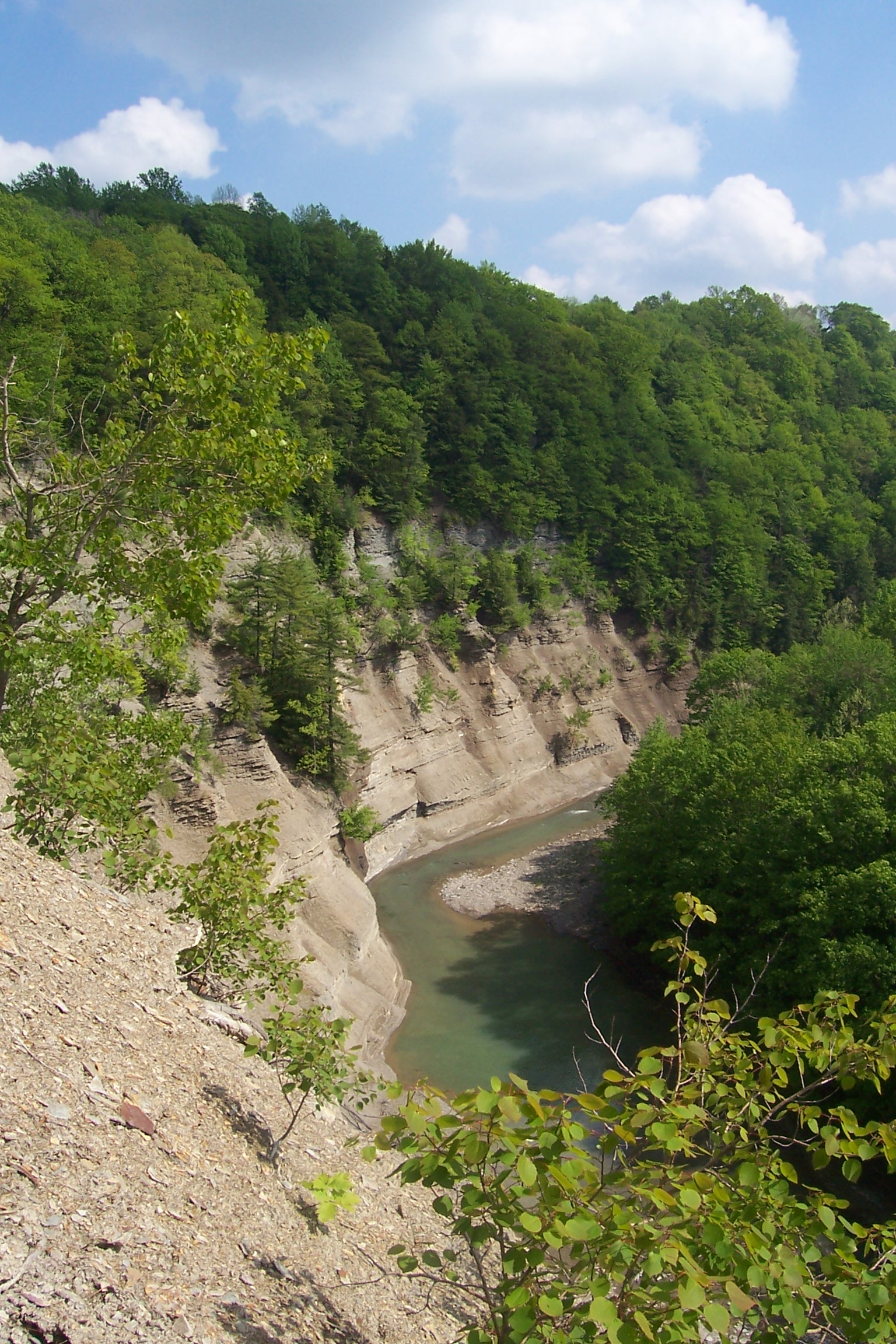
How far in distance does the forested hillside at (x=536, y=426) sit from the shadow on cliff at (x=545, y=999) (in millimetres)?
22308

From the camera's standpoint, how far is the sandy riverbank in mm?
30922

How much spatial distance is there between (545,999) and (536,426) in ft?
140

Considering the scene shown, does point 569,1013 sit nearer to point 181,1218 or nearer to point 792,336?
point 181,1218

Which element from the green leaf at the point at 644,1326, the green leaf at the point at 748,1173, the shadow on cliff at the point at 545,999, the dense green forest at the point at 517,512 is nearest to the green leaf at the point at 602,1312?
the green leaf at the point at 644,1326

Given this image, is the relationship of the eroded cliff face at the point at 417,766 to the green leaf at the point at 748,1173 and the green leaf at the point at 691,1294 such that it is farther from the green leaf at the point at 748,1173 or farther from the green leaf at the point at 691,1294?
the green leaf at the point at 691,1294

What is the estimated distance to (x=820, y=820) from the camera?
21.3 meters

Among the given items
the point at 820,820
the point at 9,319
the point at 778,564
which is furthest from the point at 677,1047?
the point at 778,564

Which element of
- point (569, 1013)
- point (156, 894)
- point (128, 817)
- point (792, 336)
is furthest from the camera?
point (792, 336)

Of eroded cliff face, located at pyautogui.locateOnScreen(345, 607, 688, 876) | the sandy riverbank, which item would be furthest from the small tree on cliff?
eroded cliff face, located at pyautogui.locateOnScreen(345, 607, 688, 876)

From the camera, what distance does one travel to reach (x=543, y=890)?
33.5 metres

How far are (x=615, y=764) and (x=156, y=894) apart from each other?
38295 mm

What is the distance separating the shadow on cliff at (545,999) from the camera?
22359 millimetres

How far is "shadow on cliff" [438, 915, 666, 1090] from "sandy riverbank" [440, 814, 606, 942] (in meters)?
0.72

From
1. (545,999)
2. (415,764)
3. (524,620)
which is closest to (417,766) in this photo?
(415,764)
